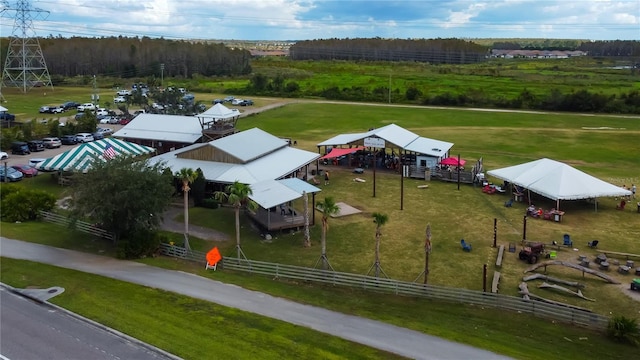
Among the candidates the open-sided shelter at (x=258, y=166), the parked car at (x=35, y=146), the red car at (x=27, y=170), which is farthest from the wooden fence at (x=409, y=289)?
the parked car at (x=35, y=146)

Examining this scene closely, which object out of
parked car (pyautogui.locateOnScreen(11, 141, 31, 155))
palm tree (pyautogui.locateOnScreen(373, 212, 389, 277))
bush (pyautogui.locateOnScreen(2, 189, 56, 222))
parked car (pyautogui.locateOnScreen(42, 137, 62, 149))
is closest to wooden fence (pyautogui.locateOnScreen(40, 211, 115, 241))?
bush (pyautogui.locateOnScreen(2, 189, 56, 222))

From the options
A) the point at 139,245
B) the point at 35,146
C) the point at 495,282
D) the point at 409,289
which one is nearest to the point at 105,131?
the point at 35,146

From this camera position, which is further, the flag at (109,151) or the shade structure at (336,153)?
the shade structure at (336,153)

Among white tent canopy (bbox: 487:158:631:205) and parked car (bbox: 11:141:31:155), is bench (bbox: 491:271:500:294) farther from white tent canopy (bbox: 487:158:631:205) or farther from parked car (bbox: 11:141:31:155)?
parked car (bbox: 11:141:31:155)

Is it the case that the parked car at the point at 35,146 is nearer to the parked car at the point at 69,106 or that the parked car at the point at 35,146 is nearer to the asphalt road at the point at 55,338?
the parked car at the point at 69,106

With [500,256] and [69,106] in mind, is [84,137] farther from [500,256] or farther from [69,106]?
[500,256]

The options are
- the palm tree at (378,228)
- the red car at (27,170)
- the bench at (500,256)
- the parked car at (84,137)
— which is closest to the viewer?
the palm tree at (378,228)

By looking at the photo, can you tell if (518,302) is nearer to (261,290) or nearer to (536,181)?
(261,290)
